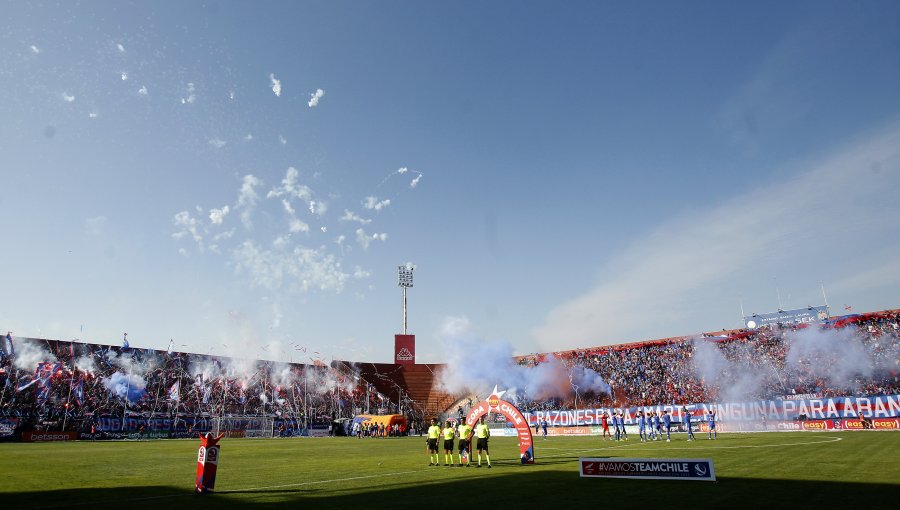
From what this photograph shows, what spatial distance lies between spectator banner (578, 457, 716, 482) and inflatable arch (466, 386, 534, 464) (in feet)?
17.4

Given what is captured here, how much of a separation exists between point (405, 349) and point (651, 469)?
82.7 meters

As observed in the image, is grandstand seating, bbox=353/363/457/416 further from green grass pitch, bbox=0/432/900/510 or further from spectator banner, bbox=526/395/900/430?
green grass pitch, bbox=0/432/900/510

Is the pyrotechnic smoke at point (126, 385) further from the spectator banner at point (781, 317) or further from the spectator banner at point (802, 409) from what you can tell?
the spectator banner at point (781, 317)

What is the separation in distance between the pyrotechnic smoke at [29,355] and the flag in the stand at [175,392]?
12.8 meters

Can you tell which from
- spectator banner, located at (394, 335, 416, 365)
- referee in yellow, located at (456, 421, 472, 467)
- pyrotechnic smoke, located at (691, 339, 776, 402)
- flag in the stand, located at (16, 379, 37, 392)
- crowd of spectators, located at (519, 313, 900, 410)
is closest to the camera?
referee in yellow, located at (456, 421, 472, 467)

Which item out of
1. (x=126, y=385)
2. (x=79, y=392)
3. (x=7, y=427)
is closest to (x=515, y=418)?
(x=7, y=427)

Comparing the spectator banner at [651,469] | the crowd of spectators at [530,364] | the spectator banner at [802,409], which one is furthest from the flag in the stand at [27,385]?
the spectator banner at [651,469]

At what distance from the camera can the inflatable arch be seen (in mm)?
21906

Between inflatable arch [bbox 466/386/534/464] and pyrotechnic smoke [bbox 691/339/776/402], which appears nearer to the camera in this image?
inflatable arch [bbox 466/386/534/464]

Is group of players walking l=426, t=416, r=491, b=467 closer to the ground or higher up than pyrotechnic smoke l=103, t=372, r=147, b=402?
closer to the ground

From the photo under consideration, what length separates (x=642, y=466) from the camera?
14922mm

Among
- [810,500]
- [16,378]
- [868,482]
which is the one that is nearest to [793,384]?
[868,482]

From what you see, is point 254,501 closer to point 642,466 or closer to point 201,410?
point 642,466

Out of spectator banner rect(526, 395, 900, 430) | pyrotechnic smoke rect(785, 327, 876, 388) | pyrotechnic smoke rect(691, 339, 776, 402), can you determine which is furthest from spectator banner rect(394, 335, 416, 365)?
pyrotechnic smoke rect(785, 327, 876, 388)
